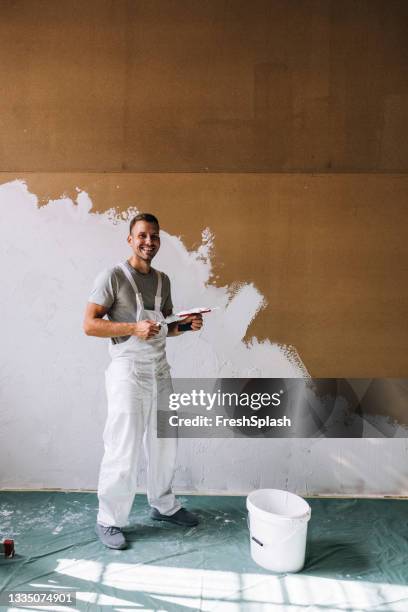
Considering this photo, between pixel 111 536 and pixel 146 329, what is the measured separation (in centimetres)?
102

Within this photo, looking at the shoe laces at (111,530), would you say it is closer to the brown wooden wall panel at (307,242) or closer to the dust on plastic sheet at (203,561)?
the dust on plastic sheet at (203,561)

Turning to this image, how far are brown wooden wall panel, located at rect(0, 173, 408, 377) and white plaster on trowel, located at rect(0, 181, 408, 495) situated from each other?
0.09 meters

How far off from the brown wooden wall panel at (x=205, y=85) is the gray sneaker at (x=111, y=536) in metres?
1.96

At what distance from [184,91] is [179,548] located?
2475 mm

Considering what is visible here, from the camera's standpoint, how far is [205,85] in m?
2.78

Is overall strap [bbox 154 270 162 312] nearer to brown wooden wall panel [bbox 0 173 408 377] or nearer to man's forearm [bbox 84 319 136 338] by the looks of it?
man's forearm [bbox 84 319 136 338]

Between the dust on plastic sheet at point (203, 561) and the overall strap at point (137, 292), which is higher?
the overall strap at point (137, 292)

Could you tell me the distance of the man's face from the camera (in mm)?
2328

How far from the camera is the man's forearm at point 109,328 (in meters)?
2.24

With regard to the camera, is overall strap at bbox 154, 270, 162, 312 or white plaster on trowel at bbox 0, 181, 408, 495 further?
white plaster on trowel at bbox 0, 181, 408, 495

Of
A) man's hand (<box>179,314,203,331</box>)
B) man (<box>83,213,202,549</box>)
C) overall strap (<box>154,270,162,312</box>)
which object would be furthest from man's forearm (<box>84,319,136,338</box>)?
man's hand (<box>179,314,203,331</box>)

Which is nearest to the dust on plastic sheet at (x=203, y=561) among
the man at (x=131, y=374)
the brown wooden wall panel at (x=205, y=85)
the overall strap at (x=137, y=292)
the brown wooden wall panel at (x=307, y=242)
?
the man at (x=131, y=374)

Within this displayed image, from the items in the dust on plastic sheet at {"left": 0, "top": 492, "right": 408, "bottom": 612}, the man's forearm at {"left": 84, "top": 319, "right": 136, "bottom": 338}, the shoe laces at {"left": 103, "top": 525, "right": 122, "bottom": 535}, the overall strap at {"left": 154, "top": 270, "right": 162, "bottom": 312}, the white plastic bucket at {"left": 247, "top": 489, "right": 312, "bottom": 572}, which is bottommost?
the dust on plastic sheet at {"left": 0, "top": 492, "right": 408, "bottom": 612}

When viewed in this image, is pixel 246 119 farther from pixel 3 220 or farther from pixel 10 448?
pixel 10 448
